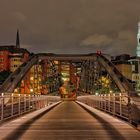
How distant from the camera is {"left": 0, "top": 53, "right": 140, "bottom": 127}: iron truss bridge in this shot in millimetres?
18484

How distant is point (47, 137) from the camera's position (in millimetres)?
11492

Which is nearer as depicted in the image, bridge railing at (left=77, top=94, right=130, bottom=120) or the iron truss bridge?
bridge railing at (left=77, top=94, right=130, bottom=120)

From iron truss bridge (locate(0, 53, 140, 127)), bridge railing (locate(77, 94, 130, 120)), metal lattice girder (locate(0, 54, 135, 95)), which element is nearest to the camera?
bridge railing (locate(77, 94, 130, 120))

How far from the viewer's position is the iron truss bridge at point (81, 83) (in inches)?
728

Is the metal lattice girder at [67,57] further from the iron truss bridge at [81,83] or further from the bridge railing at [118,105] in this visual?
the bridge railing at [118,105]

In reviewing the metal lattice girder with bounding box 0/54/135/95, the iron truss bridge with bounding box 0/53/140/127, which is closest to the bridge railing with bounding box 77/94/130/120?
the iron truss bridge with bounding box 0/53/140/127

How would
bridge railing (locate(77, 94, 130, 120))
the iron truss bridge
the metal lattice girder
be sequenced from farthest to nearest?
the metal lattice girder → the iron truss bridge → bridge railing (locate(77, 94, 130, 120))

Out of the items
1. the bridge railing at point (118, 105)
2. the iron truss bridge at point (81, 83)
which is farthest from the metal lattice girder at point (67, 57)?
the bridge railing at point (118, 105)

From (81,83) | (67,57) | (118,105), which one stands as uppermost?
(67,57)

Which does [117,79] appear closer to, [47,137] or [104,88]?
[47,137]

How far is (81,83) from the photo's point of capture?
13375 centimetres

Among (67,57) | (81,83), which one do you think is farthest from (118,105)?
(81,83)

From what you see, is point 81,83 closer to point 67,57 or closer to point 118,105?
point 67,57

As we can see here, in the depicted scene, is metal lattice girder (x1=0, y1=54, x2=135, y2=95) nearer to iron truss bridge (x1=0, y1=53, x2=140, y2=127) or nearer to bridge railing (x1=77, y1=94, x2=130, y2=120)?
iron truss bridge (x1=0, y1=53, x2=140, y2=127)
